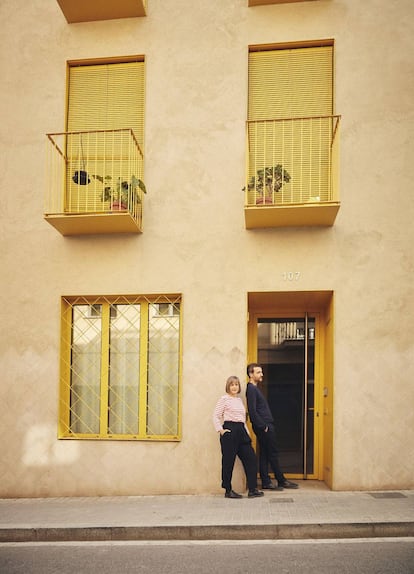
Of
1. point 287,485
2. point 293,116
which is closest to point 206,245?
point 293,116

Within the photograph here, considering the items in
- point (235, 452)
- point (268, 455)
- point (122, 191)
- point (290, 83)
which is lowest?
point (268, 455)

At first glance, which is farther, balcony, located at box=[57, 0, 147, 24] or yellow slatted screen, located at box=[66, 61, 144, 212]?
yellow slatted screen, located at box=[66, 61, 144, 212]

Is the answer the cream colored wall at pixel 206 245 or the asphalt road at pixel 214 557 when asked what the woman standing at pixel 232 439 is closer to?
the cream colored wall at pixel 206 245

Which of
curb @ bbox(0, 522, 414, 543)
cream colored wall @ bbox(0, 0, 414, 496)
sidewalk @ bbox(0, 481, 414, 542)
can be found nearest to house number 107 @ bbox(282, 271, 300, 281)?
→ cream colored wall @ bbox(0, 0, 414, 496)

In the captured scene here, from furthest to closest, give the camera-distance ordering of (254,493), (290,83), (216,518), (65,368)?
(290,83) → (65,368) → (254,493) → (216,518)

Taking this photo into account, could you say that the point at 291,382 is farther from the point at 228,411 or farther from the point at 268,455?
the point at 228,411

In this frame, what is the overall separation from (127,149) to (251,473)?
17.5 feet

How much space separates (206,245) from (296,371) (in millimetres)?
2636

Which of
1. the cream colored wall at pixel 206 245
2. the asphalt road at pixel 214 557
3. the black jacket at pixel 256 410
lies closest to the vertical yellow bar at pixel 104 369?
the cream colored wall at pixel 206 245

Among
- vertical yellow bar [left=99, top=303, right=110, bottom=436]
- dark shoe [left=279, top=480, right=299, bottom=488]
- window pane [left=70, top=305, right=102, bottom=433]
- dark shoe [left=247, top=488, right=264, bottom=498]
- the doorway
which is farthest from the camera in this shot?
the doorway

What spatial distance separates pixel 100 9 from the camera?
10.3 meters

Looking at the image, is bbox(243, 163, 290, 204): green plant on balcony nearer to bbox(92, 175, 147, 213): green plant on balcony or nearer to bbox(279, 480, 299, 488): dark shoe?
bbox(92, 175, 147, 213): green plant on balcony

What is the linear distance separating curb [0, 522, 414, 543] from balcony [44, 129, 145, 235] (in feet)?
14.4

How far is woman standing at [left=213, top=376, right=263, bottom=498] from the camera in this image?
898cm
